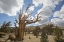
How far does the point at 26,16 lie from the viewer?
669 centimetres

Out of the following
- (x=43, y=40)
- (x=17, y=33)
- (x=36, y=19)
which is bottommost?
(x=43, y=40)

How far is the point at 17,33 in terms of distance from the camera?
243 inches

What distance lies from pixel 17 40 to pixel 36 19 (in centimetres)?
212

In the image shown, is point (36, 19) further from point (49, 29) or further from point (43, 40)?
point (49, 29)

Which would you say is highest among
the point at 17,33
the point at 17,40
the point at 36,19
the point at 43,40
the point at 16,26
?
the point at 36,19

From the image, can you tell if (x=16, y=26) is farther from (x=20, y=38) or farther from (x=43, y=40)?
(x=43, y=40)

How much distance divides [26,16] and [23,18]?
13.1 inches

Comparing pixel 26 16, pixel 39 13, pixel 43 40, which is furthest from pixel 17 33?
pixel 43 40

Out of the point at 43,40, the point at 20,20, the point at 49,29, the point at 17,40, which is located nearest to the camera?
the point at 17,40

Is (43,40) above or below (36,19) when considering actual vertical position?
below

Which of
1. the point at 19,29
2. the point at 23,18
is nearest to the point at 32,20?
the point at 23,18

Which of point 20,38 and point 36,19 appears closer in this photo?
point 20,38

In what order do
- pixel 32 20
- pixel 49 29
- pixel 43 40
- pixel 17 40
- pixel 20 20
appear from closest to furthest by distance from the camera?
pixel 17 40 < pixel 20 20 < pixel 32 20 < pixel 43 40 < pixel 49 29

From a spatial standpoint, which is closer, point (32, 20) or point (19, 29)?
point (19, 29)
